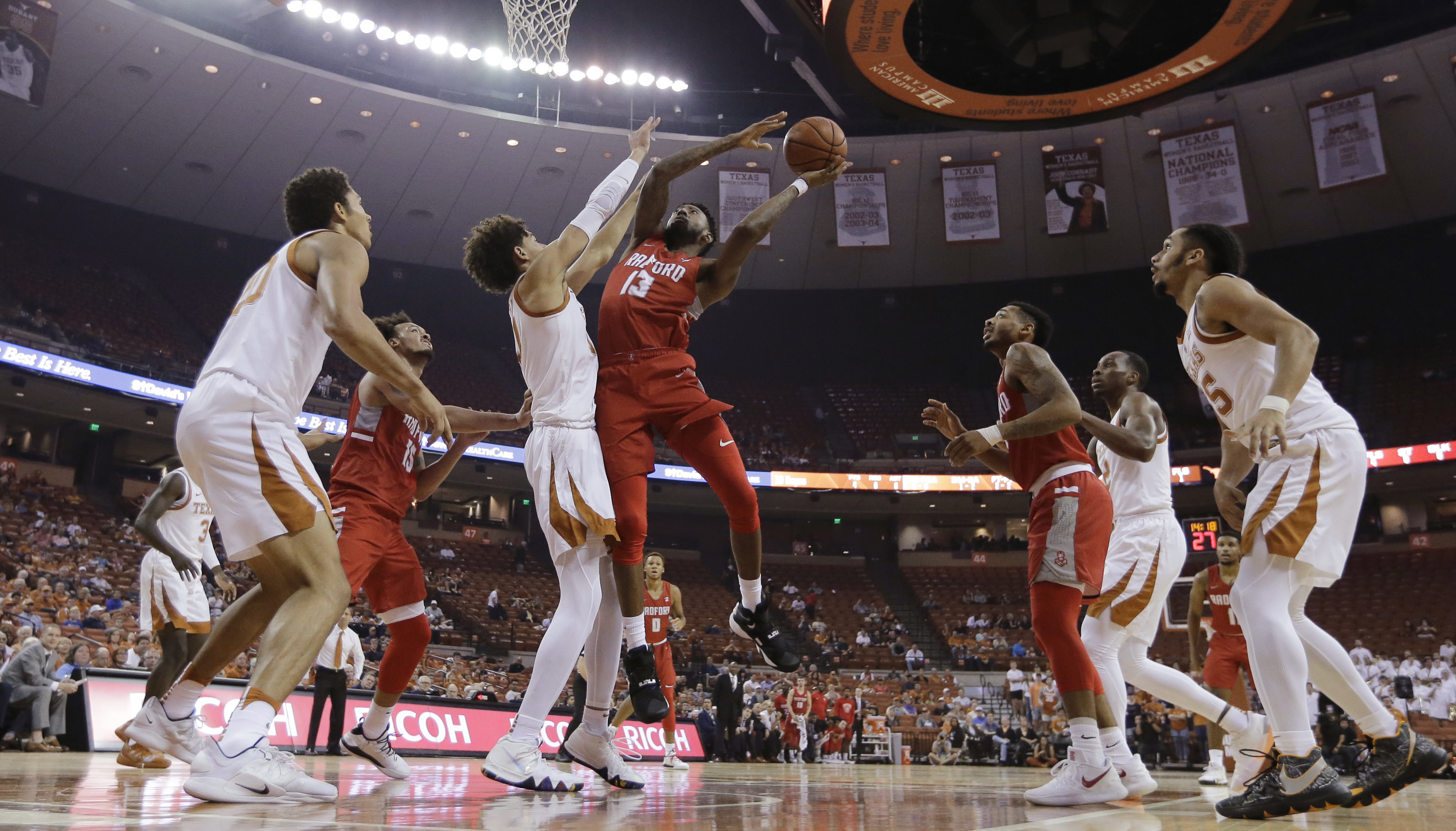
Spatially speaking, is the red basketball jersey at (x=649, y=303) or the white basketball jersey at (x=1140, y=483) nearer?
the red basketball jersey at (x=649, y=303)

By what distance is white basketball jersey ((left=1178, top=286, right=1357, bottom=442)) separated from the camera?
3.31 metres

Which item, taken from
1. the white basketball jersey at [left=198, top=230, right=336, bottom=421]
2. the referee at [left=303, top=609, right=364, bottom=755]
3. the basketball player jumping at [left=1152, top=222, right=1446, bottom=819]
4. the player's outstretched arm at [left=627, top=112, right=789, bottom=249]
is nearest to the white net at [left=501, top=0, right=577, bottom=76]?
the referee at [left=303, top=609, right=364, bottom=755]

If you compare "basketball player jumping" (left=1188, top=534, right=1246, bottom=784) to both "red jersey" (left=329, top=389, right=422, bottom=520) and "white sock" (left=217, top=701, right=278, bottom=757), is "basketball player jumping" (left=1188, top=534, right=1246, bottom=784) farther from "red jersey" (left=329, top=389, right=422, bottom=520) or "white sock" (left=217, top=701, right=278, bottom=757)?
"white sock" (left=217, top=701, right=278, bottom=757)

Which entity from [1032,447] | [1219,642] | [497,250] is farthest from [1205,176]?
[497,250]

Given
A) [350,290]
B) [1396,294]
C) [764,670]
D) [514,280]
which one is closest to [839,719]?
[764,670]

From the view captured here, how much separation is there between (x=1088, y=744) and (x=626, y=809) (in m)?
1.92

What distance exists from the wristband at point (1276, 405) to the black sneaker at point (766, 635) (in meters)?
2.06

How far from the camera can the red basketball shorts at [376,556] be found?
4.30m

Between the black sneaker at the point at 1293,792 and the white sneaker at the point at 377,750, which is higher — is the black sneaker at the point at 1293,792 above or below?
above

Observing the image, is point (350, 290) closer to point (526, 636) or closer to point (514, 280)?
point (514, 280)

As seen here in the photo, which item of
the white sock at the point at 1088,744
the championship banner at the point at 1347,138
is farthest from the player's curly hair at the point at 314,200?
the championship banner at the point at 1347,138

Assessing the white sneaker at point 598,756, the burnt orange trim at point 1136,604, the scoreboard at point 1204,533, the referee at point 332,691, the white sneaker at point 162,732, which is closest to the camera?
the white sneaker at point 162,732

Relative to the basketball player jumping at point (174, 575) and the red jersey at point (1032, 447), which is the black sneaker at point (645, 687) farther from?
the basketball player jumping at point (174, 575)

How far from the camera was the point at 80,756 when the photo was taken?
275 inches
